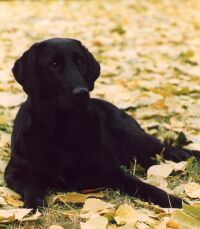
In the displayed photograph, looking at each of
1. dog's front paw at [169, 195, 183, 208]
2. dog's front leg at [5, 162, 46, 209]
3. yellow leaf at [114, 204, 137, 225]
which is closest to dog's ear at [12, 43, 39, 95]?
dog's front leg at [5, 162, 46, 209]

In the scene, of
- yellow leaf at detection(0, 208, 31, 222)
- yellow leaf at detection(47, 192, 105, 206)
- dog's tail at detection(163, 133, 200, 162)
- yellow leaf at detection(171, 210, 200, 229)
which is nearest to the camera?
yellow leaf at detection(171, 210, 200, 229)

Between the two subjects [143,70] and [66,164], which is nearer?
[66,164]

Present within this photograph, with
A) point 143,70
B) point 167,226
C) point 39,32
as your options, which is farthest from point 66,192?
point 39,32

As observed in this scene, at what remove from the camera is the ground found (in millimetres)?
3399

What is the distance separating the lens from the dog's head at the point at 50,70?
312 cm

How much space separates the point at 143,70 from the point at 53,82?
3.71 m

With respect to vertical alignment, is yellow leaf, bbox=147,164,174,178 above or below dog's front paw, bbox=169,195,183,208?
below

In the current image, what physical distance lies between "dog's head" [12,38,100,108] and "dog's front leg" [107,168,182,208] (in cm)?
55

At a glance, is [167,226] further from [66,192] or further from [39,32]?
[39,32]

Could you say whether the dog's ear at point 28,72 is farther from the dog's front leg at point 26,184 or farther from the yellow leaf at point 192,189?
the yellow leaf at point 192,189

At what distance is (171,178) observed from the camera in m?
3.51

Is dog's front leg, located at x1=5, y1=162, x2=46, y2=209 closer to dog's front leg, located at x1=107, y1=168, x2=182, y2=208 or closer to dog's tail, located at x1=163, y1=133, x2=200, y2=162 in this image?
dog's front leg, located at x1=107, y1=168, x2=182, y2=208

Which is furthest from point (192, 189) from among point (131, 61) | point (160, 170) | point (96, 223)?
point (131, 61)

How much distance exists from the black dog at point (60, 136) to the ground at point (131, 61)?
124mm
